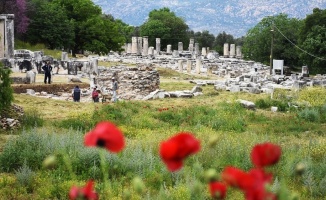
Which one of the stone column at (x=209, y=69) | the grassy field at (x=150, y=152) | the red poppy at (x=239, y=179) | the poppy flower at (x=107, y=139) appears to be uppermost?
the poppy flower at (x=107, y=139)

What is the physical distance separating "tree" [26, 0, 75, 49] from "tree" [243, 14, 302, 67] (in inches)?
934

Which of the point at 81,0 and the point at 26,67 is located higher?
the point at 81,0

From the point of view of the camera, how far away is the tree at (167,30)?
9662cm

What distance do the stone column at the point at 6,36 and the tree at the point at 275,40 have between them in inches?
1327

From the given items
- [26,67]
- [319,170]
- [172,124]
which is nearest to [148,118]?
[172,124]

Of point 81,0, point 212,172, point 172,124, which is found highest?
point 81,0

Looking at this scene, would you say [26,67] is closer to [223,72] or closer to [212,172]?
[223,72]

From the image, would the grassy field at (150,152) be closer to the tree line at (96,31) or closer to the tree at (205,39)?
the tree line at (96,31)

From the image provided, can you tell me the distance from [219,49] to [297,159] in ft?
306

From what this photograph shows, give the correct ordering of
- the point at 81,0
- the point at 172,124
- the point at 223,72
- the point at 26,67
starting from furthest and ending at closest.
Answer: the point at 81,0
the point at 223,72
the point at 26,67
the point at 172,124

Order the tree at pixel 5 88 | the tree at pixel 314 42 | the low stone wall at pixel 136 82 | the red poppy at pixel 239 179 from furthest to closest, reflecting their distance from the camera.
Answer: the tree at pixel 314 42, the low stone wall at pixel 136 82, the tree at pixel 5 88, the red poppy at pixel 239 179

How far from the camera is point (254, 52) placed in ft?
225

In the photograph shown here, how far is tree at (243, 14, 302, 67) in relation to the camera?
62.8 m

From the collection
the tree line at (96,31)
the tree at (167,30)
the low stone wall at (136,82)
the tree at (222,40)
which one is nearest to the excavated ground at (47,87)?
the low stone wall at (136,82)
